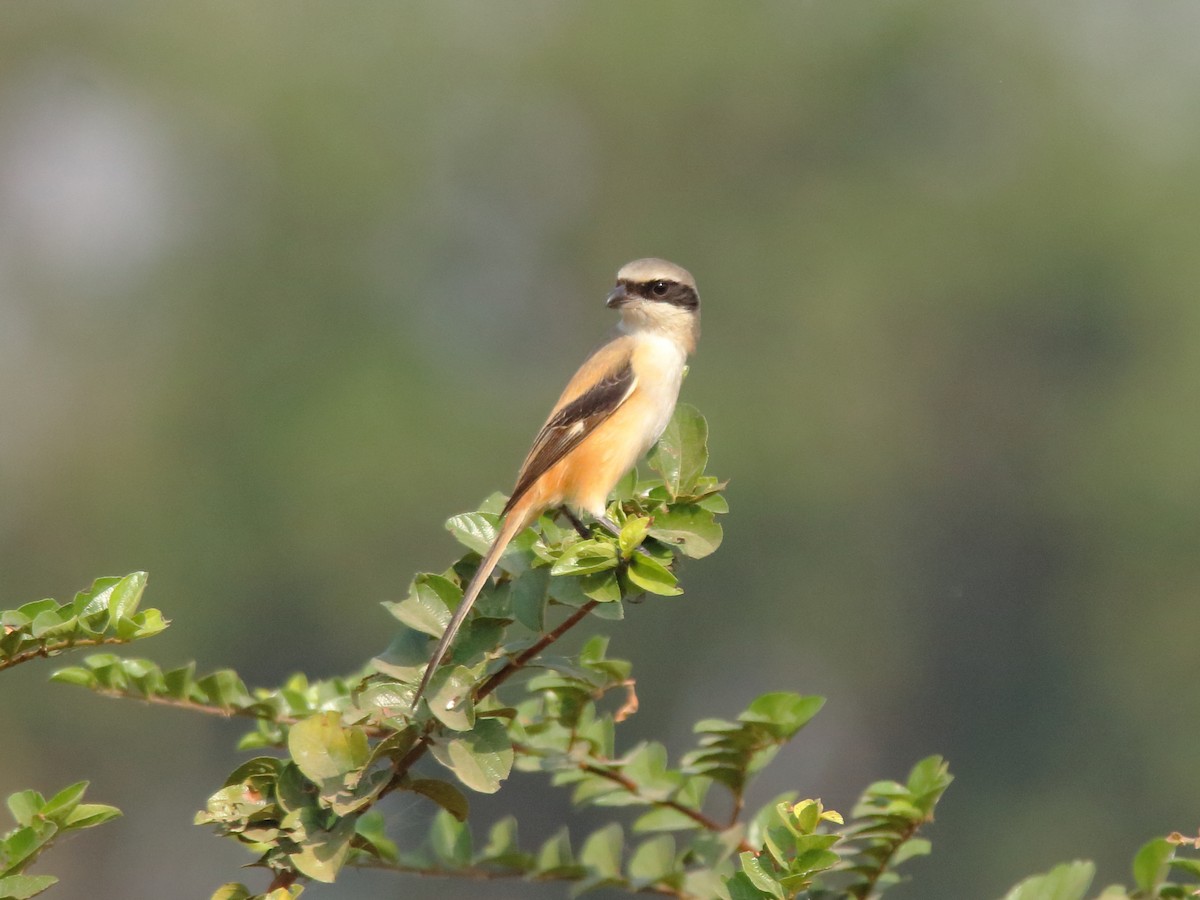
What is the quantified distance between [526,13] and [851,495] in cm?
1305

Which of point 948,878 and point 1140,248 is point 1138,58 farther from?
point 948,878

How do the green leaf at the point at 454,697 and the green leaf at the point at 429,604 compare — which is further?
the green leaf at the point at 429,604

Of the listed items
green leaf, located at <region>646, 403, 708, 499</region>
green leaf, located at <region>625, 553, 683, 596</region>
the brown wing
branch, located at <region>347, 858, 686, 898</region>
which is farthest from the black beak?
green leaf, located at <region>625, 553, 683, 596</region>

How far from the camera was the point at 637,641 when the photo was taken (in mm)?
22094

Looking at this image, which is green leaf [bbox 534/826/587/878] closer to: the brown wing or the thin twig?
the thin twig

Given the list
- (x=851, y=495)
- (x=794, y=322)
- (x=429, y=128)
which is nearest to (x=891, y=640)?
(x=851, y=495)

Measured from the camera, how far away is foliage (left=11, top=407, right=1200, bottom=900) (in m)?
1.97

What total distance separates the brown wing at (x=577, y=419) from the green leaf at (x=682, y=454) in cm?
103

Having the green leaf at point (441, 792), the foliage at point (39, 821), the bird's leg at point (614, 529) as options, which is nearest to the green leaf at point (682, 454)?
the bird's leg at point (614, 529)

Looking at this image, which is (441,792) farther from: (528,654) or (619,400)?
(619,400)

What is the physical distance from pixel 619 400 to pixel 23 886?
2185 millimetres

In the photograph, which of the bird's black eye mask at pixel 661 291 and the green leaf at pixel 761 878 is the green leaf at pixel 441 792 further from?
the bird's black eye mask at pixel 661 291

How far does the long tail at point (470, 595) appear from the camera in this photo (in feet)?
6.84

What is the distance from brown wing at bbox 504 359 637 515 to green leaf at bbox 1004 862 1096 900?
1.58 metres
